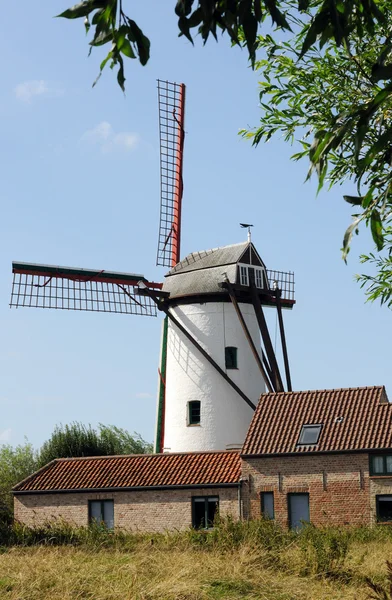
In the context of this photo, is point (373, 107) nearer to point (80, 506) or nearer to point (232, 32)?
point (232, 32)

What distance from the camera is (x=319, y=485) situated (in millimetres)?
28547

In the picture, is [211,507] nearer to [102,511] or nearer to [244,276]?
[102,511]

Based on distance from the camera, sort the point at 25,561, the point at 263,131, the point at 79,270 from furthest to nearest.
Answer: the point at 79,270 → the point at 25,561 → the point at 263,131

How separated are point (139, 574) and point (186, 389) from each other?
18484 millimetres

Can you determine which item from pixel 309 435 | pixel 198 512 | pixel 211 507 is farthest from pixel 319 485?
pixel 198 512

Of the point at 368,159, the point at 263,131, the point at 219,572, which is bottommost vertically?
the point at 219,572

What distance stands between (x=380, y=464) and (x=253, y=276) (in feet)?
32.1

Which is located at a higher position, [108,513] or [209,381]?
[209,381]

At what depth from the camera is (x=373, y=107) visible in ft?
18.1

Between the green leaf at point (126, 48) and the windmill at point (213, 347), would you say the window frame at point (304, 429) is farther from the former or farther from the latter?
the green leaf at point (126, 48)

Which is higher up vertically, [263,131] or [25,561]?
[263,131]

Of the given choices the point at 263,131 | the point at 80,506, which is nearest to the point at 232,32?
the point at 263,131

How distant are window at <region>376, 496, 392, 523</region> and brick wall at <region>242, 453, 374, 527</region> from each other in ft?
0.58

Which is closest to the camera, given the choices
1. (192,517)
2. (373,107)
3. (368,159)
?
(373,107)
